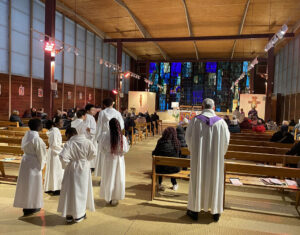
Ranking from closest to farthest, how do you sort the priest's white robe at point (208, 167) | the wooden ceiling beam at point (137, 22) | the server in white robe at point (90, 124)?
the priest's white robe at point (208, 167), the server in white robe at point (90, 124), the wooden ceiling beam at point (137, 22)

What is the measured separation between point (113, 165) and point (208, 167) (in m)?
1.40

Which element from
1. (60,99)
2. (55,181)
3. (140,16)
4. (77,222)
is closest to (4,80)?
(60,99)

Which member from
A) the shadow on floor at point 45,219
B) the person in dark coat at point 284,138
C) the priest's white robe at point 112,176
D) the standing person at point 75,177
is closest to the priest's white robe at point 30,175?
the shadow on floor at point 45,219

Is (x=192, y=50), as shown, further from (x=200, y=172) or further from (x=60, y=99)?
(x=200, y=172)

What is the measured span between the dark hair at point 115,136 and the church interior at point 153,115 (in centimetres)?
2

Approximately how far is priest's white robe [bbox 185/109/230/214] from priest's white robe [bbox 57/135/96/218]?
1.40 m

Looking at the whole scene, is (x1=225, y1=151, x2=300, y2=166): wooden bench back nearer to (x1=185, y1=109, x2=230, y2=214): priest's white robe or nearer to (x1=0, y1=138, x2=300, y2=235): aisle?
(x1=0, y1=138, x2=300, y2=235): aisle

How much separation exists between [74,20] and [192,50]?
400 inches

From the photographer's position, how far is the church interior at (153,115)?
11.6ft

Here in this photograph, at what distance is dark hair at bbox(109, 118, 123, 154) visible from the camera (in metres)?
3.92

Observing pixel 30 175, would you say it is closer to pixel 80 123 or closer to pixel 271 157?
pixel 80 123

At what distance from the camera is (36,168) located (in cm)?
352

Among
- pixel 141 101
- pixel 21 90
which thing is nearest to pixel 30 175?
pixel 21 90

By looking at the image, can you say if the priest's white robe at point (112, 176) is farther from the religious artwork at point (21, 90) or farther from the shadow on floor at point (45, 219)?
the religious artwork at point (21, 90)
